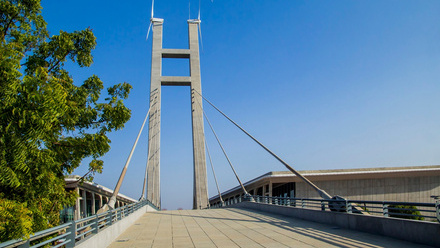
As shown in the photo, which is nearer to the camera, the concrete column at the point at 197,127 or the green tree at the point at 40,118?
the green tree at the point at 40,118

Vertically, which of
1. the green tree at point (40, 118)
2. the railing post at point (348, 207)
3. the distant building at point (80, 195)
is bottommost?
the distant building at point (80, 195)

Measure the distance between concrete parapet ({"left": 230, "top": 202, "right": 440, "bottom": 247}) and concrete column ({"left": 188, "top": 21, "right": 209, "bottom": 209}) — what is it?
840 inches

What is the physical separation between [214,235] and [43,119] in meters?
7.43

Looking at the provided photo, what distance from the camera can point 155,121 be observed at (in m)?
39.8

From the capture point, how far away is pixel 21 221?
6254 millimetres

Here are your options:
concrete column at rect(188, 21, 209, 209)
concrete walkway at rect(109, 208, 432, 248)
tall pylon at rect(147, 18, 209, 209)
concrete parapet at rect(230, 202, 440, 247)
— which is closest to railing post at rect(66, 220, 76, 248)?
concrete walkway at rect(109, 208, 432, 248)

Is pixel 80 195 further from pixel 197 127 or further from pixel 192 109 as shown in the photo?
pixel 192 109

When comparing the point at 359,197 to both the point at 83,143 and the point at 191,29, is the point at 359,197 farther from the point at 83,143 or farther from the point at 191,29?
the point at 83,143

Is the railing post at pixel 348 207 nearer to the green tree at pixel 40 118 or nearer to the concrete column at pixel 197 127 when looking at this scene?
the green tree at pixel 40 118

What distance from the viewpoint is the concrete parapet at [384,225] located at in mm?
9164

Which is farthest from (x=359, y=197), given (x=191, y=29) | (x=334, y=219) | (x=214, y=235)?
(x=214, y=235)

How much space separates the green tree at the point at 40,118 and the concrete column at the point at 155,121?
80.3 feet

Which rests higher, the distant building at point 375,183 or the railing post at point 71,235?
the railing post at point 71,235

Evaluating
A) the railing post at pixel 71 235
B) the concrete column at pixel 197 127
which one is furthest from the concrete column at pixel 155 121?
the railing post at pixel 71 235
